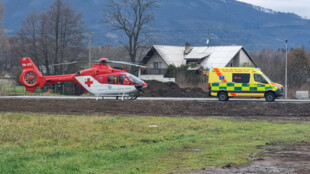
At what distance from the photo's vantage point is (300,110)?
1124 inches

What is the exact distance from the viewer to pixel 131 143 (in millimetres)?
15969

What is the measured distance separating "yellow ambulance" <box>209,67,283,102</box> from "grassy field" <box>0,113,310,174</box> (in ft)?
40.7

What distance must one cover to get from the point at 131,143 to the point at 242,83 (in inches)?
824

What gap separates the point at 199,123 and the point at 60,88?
128ft

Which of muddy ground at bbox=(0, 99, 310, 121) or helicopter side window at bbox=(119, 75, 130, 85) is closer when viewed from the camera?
muddy ground at bbox=(0, 99, 310, 121)

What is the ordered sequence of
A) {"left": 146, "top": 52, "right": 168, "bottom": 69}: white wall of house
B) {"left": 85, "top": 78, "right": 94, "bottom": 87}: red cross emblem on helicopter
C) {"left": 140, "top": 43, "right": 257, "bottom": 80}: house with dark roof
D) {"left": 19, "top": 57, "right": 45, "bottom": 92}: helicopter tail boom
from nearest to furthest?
1. {"left": 85, "top": 78, "right": 94, "bottom": 87}: red cross emblem on helicopter
2. {"left": 19, "top": 57, "right": 45, "bottom": 92}: helicopter tail boom
3. {"left": 140, "top": 43, "right": 257, "bottom": 80}: house with dark roof
4. {"left": 146, "top": 52, "right": 168, "bottom": 69}: white wall of house

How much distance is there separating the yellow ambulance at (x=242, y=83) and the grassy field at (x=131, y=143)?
12.4 m

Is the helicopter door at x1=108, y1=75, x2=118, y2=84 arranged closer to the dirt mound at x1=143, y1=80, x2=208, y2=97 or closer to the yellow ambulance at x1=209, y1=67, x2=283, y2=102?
the yellow ambulance at x1=209, y1=67, x2=283, y2=102

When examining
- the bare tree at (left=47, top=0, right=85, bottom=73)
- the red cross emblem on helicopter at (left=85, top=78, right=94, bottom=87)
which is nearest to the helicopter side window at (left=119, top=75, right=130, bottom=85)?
the red cross emblem on helicopter at (left=85, top=78, right=94, bottom=87)

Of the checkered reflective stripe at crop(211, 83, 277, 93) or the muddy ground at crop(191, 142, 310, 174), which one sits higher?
the checkered reflective stripe at crop(211, 83, 277, 93)

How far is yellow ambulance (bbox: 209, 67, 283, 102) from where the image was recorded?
3547cm

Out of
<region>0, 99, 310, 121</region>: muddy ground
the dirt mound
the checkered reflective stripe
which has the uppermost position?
the checkered reflective stripe

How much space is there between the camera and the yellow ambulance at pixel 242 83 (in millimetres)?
35469

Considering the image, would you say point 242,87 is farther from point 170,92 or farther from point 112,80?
point 170,92
